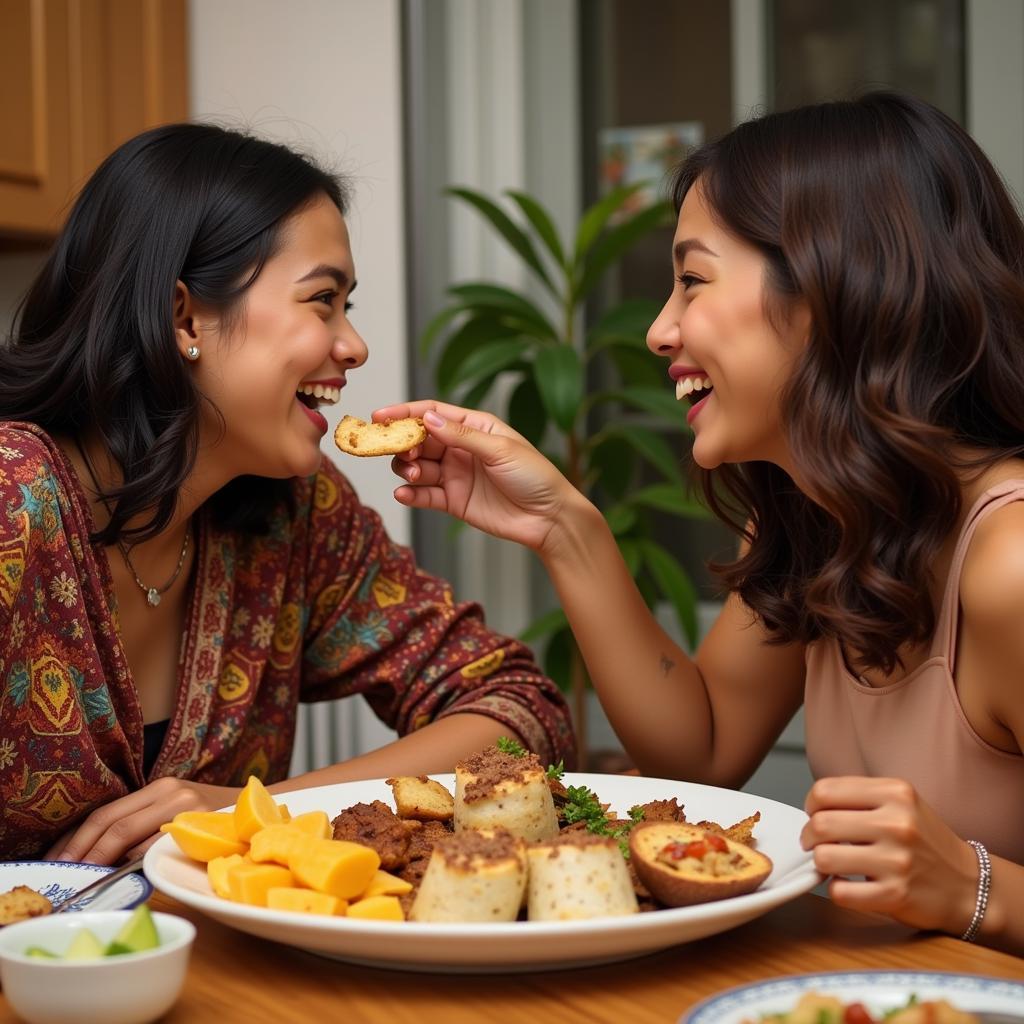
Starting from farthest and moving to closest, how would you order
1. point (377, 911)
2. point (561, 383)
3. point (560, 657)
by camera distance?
point (560, 657)
point (561, 383)
point (377, 911)

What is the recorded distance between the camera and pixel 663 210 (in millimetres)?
2918

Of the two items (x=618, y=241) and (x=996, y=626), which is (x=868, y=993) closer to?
(x=996, y=626)

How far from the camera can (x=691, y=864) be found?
36.9 inches

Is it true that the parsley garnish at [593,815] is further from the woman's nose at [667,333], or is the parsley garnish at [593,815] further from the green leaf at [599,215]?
the green leaf at [599,215]

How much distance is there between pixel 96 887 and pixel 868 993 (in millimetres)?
587

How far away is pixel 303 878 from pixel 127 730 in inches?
30.7

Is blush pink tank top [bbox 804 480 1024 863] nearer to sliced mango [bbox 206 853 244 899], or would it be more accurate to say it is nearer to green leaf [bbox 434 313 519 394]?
sliced mango [bbox 206 853 244 899]

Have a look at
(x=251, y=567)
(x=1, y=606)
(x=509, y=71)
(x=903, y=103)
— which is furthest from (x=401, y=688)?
(x=509, y=71)

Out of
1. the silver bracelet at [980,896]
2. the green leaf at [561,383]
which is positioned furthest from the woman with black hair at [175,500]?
the green leaf at [561,383]

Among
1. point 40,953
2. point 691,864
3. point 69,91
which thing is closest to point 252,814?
point 40,953

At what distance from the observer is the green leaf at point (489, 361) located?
9.43 feet

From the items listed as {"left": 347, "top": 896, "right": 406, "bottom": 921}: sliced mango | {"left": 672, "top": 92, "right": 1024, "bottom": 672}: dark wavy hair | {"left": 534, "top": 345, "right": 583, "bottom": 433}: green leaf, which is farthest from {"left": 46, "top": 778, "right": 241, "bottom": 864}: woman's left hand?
{"left": 534, "top": 345, "right": 583, "bottom": 433}: green leaf

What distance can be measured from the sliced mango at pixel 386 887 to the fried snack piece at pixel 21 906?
9.4 inches

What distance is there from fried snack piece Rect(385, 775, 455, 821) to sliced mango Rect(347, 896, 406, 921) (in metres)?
0.25
